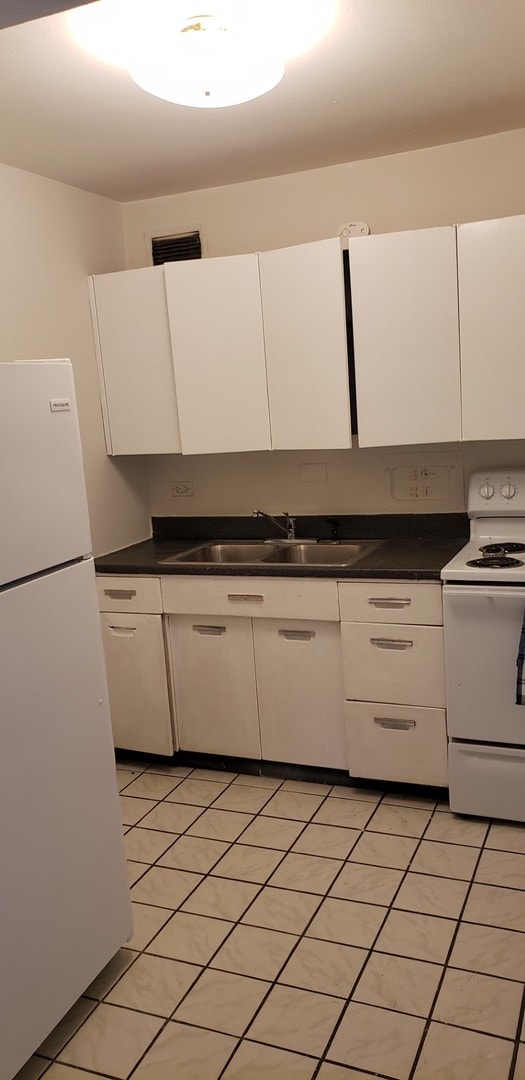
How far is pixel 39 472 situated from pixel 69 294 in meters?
1.72

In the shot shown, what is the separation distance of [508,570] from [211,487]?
159 cm

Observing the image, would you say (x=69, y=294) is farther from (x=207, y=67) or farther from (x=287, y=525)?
Answer: (x=207, y=67)

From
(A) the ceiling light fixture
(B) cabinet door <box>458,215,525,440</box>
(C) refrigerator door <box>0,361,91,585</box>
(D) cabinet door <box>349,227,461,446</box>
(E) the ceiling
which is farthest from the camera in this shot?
(D) cabinet door <box>349,227,461,446</box>

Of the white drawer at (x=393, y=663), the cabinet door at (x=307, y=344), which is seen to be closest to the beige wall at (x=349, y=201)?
the cabinet door at (x=307, y=344)

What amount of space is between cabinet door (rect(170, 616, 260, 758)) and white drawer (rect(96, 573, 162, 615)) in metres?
0.11

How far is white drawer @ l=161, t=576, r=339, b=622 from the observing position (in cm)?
304

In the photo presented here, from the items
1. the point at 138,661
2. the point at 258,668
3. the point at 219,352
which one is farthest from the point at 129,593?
the point at 219,352

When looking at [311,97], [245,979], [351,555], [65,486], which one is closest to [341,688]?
[351,555]

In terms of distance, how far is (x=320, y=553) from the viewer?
357 centimetres

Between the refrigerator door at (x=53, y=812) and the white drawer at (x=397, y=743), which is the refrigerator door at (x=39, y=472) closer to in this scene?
the refrigerator door at (x=53, y=812)

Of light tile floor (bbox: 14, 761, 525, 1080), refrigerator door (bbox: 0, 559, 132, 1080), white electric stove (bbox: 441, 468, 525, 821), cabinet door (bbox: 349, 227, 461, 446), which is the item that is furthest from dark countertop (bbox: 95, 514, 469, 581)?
refrigerator door (bbox: 0, 559, 132, 1080)

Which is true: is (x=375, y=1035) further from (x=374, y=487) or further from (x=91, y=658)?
(x=374, y=487)

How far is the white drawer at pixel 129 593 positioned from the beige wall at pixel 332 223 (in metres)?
0.66

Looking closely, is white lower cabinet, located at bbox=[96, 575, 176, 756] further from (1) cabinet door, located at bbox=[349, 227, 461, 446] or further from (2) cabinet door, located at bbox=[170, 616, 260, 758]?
(1) cabinet door, located at bbox=[349, 227, 461, 446]
